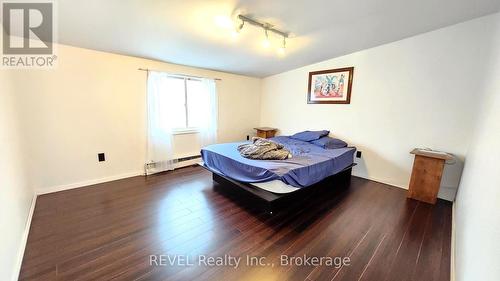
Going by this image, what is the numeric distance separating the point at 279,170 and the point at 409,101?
236 centimetres

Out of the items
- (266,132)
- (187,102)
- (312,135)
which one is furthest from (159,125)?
(312,135)

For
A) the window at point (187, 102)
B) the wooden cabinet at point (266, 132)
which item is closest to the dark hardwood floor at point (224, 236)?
the window at point (187, 102)

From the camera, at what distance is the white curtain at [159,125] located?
3354 millimetres

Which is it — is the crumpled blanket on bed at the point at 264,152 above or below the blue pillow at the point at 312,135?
below

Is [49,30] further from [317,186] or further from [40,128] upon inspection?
[317,186]

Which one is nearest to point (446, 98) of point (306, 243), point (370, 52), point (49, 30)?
point (370, 52)

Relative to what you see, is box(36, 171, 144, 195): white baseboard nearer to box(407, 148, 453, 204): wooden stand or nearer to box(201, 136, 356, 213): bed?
box(201, 136, 356, 213): bed

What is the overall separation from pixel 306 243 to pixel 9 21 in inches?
144

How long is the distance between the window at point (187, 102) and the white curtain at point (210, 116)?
0.04 metres

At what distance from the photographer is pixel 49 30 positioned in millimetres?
2215

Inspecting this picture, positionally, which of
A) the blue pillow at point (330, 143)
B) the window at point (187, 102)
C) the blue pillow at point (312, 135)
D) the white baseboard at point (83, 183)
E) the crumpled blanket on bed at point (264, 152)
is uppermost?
the window at point (187, 102)

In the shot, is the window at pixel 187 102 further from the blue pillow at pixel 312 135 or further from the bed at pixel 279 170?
the blue pillow at pixel 312 135

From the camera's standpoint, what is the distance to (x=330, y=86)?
3.71 metres

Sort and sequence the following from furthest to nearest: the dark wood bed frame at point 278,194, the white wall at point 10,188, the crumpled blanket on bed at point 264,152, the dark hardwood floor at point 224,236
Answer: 1. the crumpled blanket on bed at point 264,152
2. the dark wood bed frame at point 278,194
3. the dark hardwood floor at point 224,236
4. the white wall at point 10,188
